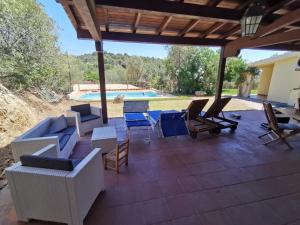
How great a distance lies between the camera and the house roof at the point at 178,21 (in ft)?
9.73

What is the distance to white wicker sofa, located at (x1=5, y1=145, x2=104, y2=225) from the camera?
1.67m

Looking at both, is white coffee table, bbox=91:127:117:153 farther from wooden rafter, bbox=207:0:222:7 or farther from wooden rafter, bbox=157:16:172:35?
wooden rafter, bbox=207:0:222:7

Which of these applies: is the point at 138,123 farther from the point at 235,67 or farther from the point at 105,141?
the point at 235,67

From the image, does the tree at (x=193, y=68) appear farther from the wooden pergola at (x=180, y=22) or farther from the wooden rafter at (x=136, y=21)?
the wooden rafter at (x=136, y=21)

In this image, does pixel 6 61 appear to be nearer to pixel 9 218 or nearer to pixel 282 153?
pixel 9 218

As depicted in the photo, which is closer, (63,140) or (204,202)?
(204,202)

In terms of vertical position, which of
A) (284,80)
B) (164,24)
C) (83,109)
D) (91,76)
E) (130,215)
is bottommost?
(130,215)

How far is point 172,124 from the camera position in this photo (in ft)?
13.8

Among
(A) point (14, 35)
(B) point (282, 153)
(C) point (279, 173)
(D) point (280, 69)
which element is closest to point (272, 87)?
(D) point (280, 69)

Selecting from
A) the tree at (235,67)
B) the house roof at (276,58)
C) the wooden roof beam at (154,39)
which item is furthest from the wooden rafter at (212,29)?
the tree at (235,67)

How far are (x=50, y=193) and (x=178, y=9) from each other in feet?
11.6

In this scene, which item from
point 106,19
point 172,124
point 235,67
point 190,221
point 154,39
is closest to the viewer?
point 190,221

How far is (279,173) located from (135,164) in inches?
100

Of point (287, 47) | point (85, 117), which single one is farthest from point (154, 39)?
point (287, 47)
